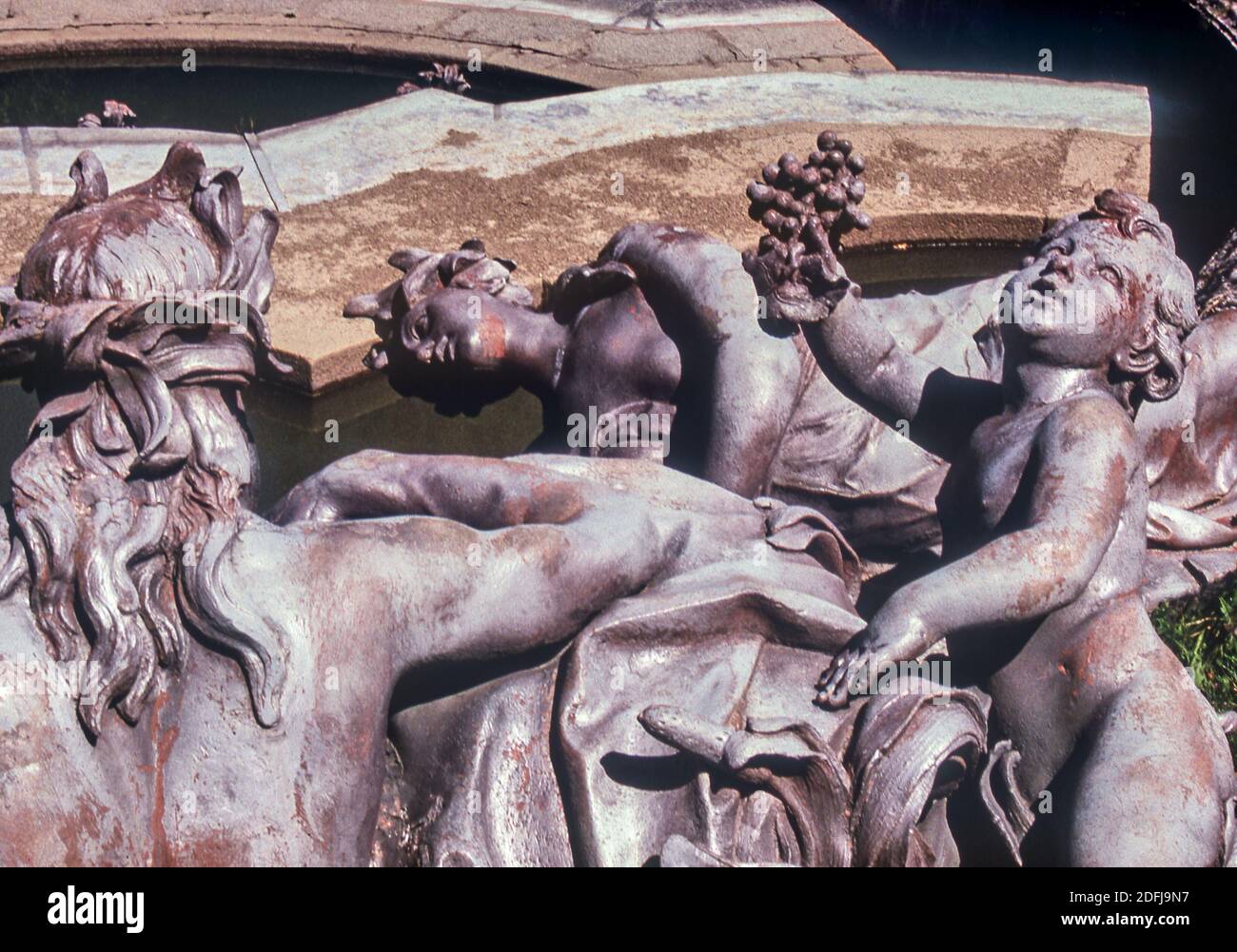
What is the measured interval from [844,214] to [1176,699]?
1.21 meters

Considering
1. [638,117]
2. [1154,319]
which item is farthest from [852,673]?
[638,117]

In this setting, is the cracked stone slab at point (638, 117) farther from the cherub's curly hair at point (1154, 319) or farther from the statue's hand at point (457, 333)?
the cherub's curly hair at point (1154, 319)

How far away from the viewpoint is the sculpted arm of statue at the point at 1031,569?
353cm

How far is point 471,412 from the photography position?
4.76 metres

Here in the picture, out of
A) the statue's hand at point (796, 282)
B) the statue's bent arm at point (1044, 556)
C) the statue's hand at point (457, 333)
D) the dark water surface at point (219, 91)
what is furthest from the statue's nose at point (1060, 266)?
the dark water surface at point (219, 91)

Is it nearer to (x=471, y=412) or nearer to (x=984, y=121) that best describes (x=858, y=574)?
(x=471, y=412)

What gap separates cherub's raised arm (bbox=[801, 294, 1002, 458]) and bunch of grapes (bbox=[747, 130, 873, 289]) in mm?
227

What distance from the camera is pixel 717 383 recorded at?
4309mm

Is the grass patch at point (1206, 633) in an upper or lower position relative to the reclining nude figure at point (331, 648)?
lower

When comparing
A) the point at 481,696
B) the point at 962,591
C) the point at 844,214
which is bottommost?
the point at 481,696

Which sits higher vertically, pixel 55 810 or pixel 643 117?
pixel 643 117

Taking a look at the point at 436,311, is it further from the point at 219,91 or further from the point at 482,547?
the point at 219,91

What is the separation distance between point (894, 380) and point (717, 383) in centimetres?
40

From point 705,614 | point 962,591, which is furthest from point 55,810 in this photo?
point 962,591
